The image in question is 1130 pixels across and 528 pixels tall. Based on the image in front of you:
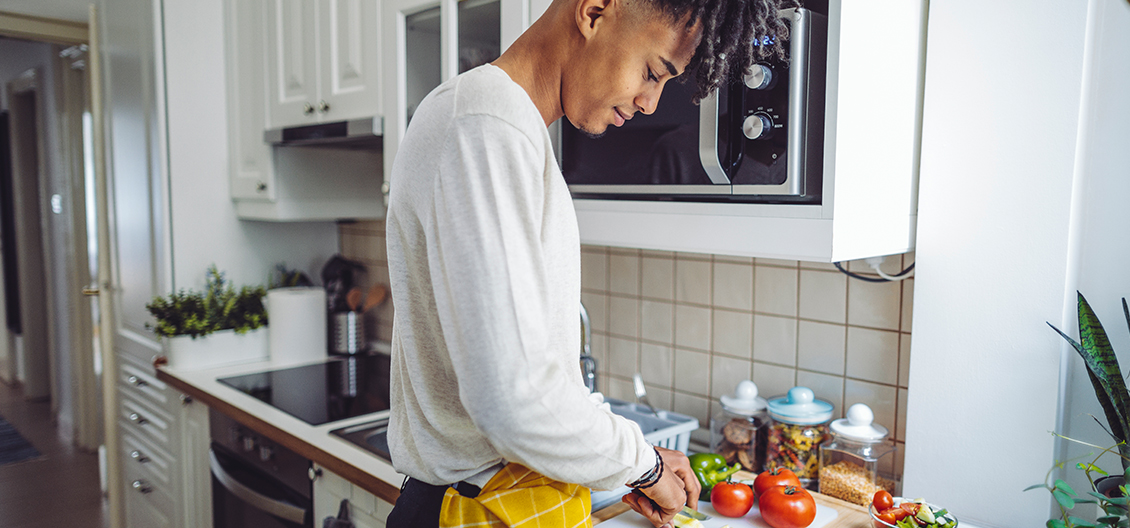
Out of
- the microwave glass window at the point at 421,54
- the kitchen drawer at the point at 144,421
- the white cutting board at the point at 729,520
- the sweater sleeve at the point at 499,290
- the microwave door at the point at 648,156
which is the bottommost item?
the kitchen drawer at the point at 144,421

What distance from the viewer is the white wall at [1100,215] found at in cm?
104

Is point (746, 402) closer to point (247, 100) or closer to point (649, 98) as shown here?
point (649, 98)

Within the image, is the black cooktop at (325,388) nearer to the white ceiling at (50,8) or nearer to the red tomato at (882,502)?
the red tomato at (882,502)

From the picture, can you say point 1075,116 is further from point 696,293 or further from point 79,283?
point 79,283

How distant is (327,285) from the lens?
2.45 meters

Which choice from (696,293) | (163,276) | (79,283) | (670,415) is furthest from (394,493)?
(79,283)

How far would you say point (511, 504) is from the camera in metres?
0.81

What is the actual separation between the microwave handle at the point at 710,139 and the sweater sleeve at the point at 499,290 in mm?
441

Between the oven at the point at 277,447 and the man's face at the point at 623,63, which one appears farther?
the oven at the point at 277,447

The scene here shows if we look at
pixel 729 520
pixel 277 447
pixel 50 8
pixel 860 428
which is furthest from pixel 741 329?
pixel 50 8

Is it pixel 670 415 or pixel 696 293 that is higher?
pixel 696 293

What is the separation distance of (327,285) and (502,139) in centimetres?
196

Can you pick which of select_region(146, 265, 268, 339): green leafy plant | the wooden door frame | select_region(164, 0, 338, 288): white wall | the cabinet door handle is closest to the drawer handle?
the cabinet door handle

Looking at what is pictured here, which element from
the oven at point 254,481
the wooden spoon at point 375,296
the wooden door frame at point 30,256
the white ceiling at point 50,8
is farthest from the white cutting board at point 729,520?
the wooden door frame at point 30,256
